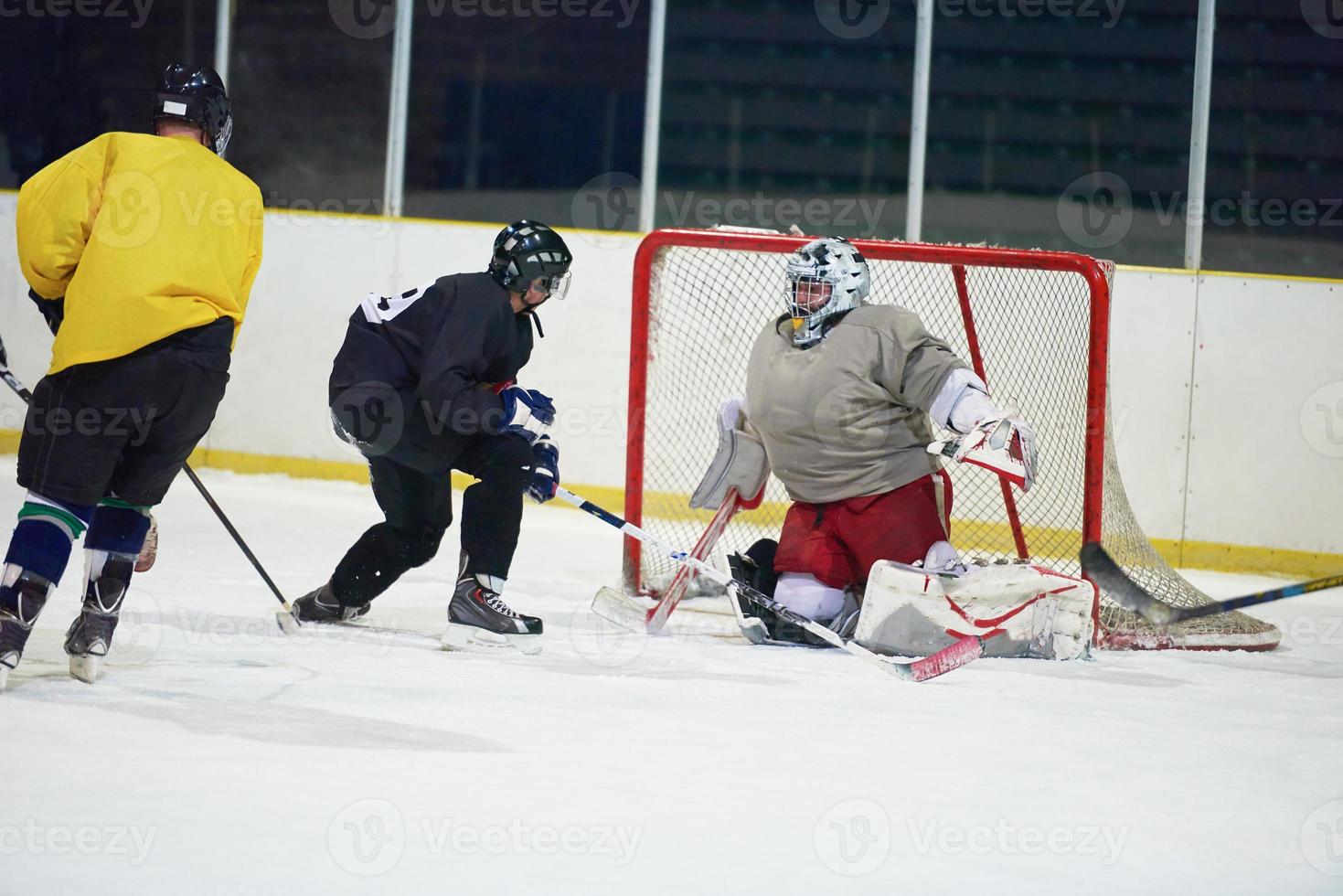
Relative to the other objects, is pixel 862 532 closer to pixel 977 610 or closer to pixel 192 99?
pixel 977 610

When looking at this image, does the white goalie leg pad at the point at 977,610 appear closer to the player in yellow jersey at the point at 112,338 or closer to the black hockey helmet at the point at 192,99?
the player in yellow jersey at the point at 112,338

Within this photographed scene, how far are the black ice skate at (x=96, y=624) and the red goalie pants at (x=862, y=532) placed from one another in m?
1.53

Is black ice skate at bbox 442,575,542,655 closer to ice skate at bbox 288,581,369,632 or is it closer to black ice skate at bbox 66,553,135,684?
ice skate at bbox 288,581,369,632

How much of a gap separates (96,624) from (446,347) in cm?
84

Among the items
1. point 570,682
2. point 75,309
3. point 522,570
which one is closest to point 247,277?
point 75,309

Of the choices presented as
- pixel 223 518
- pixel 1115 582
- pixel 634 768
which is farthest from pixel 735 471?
Answer: pixel 634 768

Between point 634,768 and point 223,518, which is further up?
point 223,518

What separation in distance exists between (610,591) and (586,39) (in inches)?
112

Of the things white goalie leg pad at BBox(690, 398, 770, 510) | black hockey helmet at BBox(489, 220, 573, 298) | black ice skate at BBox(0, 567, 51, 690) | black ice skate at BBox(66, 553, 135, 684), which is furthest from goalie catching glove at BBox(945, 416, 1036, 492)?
black ice skate at BBox(0, 567, 51, 690)

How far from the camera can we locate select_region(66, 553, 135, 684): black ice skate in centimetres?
254

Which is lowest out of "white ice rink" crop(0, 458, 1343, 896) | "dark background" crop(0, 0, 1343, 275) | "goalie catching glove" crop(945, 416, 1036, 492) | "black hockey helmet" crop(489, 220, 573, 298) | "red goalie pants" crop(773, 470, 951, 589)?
"white ice rink" crop(0, 458, 1343, 896)

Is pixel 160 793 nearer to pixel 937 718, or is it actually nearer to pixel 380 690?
pixel 380 690

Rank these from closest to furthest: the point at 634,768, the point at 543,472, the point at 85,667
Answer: the point at 634,768, the point at 85,667, the point at 543,472

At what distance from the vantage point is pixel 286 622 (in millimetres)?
3102
